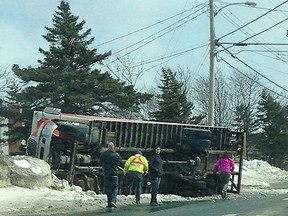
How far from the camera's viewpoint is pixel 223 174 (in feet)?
71.4

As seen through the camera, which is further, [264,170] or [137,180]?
[264,170]

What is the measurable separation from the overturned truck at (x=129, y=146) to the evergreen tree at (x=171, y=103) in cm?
2195

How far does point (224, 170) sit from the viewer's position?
2198 cm

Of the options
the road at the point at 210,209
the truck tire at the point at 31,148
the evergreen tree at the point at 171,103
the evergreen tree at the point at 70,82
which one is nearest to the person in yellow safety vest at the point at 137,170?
the road at the point at 210,209

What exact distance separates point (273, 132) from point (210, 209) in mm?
42960

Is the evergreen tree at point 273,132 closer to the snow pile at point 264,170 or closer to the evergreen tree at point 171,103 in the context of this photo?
the evergreen tree at point 171,103

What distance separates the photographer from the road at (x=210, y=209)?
15.4 metres

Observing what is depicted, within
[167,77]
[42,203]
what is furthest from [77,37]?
[42,203]

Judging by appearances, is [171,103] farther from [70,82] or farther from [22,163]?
[22,163]

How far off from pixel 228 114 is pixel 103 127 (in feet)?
171

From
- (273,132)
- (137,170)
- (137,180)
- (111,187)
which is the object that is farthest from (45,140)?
(273,132)

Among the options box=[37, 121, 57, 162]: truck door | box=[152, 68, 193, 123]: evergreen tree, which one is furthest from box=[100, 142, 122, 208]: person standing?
box=[152, 68, 193, 123]: evergreen tree

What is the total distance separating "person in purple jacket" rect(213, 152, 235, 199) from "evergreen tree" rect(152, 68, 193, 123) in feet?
77.4

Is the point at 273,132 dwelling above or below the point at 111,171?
above
